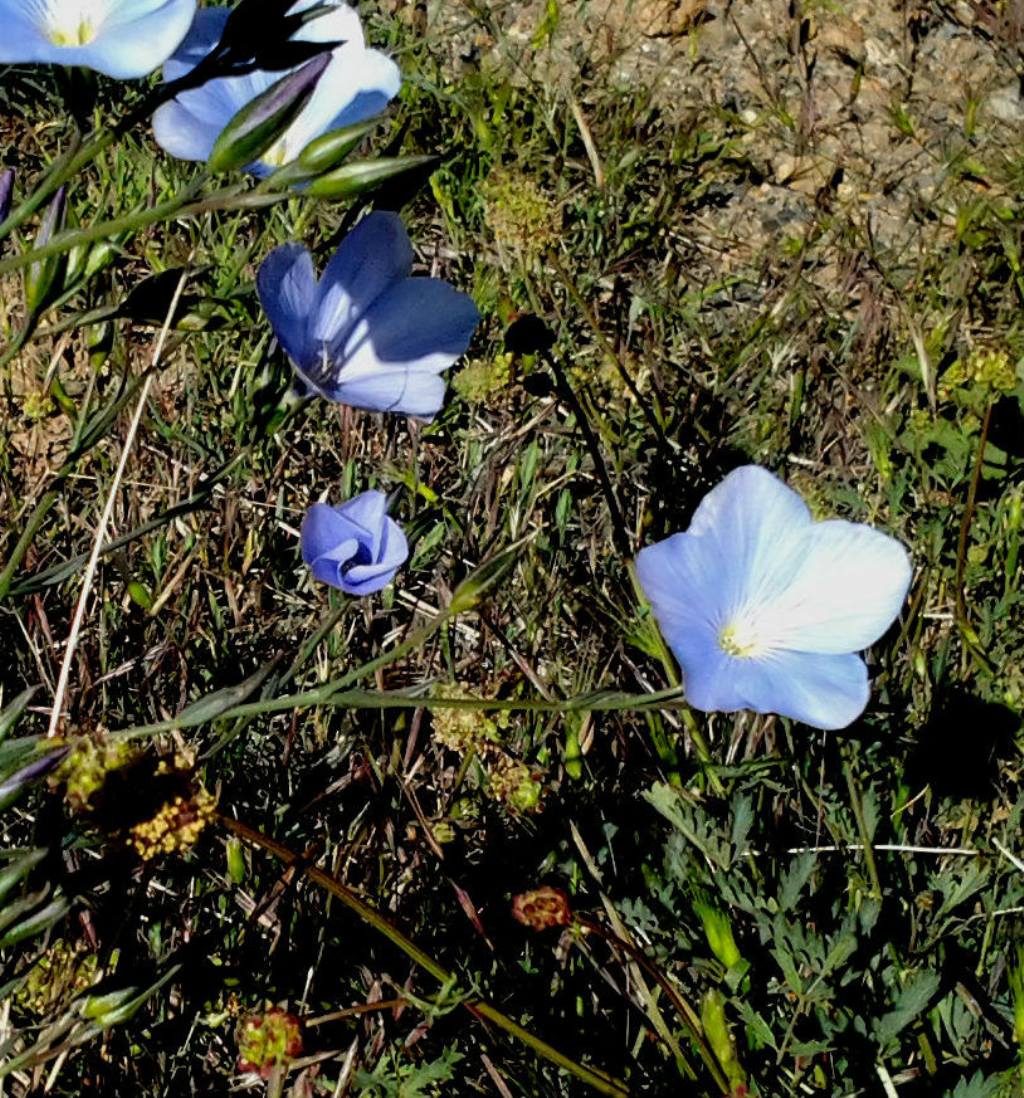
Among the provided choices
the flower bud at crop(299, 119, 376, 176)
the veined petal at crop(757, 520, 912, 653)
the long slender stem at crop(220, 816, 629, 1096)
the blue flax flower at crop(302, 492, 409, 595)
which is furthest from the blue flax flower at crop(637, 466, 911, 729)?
the flower bud at crop(299, 119, 376, 176)

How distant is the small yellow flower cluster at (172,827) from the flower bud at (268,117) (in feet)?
1.88

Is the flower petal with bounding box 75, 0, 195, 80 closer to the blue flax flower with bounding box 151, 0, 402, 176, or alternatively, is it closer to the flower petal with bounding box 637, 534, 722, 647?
the blue flax flower with bounding box 151, 0, 402, 176

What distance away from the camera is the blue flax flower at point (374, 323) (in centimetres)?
154

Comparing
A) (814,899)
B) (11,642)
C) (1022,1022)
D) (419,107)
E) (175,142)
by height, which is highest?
(175,142)

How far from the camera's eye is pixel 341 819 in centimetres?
192

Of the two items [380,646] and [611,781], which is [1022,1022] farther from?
[380,646]

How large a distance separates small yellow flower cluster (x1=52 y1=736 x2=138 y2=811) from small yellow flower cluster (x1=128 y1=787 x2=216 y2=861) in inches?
2.0

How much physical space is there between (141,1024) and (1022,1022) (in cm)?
102

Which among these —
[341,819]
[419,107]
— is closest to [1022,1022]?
[341,819]

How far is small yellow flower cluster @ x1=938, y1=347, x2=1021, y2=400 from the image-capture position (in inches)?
85.4

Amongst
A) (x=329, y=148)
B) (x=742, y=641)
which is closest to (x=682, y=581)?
(x=742, y=641)

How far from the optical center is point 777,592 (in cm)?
170

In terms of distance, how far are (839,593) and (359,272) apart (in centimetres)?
67

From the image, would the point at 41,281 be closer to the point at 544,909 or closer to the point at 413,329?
the point at 413,329
